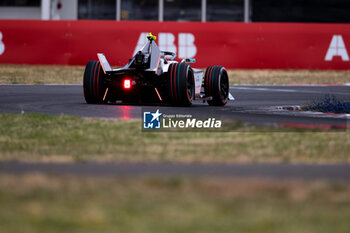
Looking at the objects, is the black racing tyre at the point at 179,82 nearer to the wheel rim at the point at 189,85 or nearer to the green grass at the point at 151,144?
the wheel rim at the point at 189,85

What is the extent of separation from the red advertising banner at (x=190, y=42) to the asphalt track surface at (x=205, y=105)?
575 centimetres

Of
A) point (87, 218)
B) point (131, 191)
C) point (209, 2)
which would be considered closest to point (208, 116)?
point (131, 191)

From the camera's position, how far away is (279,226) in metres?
5.30

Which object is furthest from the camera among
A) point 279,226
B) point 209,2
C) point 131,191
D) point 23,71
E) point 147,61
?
point 209,2

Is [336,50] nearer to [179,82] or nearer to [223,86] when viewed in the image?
[223,86]

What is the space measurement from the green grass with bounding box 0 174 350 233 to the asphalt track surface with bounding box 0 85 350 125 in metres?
5.29

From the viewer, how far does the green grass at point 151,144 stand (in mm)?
8438

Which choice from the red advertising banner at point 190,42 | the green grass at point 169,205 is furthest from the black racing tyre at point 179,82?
the red advertising banner at point 190,42

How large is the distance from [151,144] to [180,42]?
17.7 meters

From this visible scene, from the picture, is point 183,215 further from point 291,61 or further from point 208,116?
point 291,61

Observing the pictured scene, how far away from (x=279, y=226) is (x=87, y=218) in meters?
1.31

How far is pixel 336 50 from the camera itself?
27328 millimetres

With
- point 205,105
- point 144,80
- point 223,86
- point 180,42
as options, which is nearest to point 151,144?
point 144,80

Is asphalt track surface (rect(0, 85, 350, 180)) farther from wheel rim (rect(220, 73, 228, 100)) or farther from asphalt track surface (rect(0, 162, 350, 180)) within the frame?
wheel rim (rect(220, 73, 228, 100))
